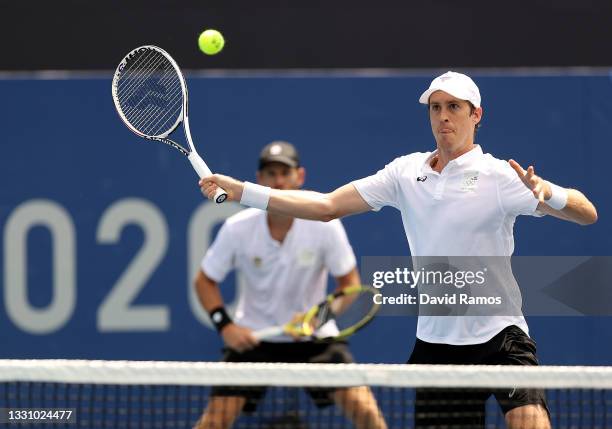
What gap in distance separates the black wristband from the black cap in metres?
0.67

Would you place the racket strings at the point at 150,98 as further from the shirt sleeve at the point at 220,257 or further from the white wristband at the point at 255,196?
the shirt sleeve at the point at 220,257

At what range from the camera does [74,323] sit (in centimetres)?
689

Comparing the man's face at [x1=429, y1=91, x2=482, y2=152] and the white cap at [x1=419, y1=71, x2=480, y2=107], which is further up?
the white cap at [x1=419, y1=71, x2=480, y2=107]

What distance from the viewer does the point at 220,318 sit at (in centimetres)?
639

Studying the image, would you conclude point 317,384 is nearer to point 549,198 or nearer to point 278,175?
point 549,198

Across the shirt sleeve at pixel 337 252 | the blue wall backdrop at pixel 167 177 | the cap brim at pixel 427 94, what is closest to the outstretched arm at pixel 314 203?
the cap brim at pixel 427 94

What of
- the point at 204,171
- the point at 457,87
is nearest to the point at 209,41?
the point at 204,171

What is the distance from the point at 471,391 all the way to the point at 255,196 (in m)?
0.99

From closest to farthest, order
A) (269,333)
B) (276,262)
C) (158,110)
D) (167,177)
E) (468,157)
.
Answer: (468,157) → (158,110) → (269,333) → (276,262) → (167,177)

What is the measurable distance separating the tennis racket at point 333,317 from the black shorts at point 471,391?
53.4 inches

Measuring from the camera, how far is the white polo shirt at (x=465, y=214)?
484cm

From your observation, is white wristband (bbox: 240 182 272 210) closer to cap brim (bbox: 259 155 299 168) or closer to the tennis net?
the tennis net

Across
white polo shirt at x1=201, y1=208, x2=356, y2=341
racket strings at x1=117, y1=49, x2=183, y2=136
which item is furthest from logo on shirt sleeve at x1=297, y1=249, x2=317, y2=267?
racket strings at x1=117, y1=49, x2=183, y2=136

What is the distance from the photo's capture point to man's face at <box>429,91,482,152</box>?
16.2 feet
